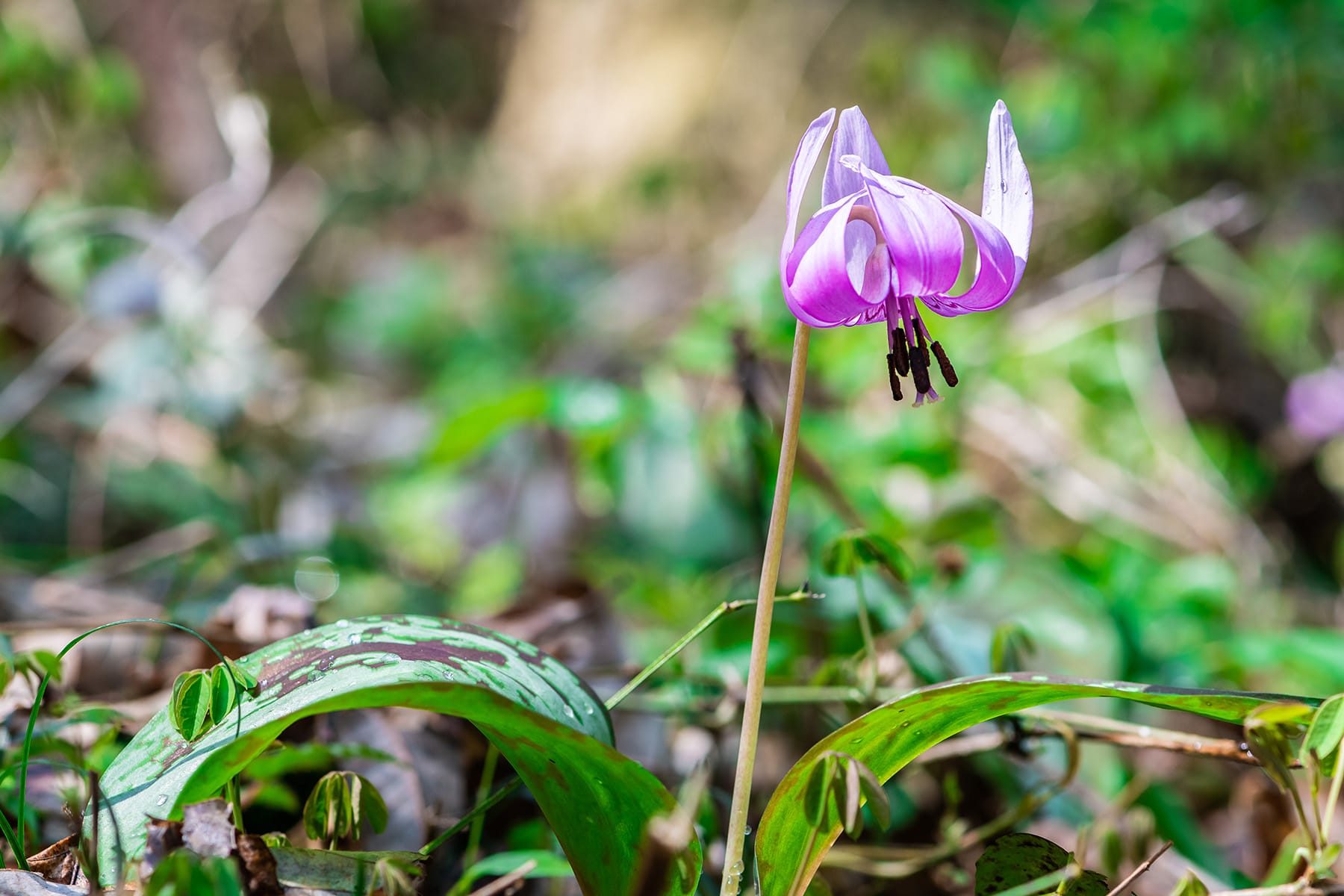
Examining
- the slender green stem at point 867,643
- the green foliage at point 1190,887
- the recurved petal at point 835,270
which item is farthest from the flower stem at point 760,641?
the green foliage at point 1190,887

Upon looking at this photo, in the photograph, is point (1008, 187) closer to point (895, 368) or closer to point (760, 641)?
point (895, 368)

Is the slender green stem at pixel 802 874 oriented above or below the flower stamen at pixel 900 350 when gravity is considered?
below

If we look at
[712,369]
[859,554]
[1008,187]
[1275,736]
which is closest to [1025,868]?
[1275,736]

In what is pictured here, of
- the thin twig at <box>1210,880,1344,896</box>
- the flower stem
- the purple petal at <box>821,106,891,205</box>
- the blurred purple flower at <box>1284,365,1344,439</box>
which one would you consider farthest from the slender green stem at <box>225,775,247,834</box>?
the blurred purple flower at <box>1284,365,1344,439</box>

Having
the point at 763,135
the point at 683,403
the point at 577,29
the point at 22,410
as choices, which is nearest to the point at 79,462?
the point at 22,410

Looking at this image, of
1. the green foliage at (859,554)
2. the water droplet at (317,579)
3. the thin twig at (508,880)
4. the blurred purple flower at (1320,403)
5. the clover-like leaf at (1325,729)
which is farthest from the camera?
the blurred purple flower at (1320,403)

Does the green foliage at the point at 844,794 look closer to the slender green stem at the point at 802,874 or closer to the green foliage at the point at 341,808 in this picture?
the slender green stem at the point at 802,874
